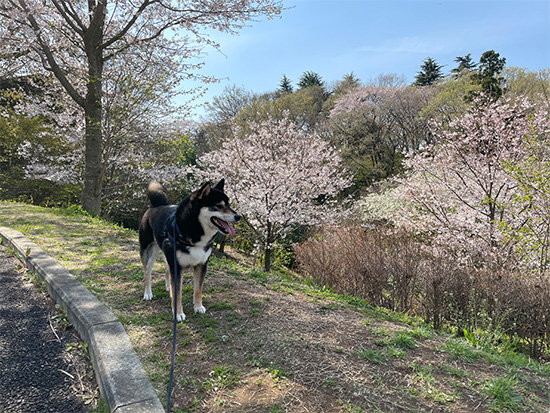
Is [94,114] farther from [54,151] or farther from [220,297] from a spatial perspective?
[220,297]

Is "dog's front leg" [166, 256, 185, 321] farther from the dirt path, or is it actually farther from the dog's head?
the dirt path

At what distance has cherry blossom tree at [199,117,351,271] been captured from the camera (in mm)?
11094

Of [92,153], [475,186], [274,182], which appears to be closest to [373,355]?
[475,186]

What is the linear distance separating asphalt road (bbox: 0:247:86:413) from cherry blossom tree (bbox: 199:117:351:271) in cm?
768

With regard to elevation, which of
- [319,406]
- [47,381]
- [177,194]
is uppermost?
[177,194]

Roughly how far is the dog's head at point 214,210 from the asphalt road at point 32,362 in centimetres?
162

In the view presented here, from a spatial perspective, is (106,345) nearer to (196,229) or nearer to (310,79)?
(196,229)

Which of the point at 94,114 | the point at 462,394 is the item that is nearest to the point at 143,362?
the point at 462,394

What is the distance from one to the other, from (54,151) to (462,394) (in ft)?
53.8

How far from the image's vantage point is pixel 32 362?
257 centimetres

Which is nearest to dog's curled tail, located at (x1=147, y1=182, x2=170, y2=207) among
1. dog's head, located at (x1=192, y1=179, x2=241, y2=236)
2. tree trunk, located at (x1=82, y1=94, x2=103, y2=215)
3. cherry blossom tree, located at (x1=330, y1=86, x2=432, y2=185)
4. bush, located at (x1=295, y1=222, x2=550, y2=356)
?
dog's head, located at (x1=192, y1=179, x2=241, y2=236)

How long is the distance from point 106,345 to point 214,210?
1418 millimetres

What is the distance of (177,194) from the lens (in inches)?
656

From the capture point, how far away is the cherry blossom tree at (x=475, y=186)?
6.95 m
